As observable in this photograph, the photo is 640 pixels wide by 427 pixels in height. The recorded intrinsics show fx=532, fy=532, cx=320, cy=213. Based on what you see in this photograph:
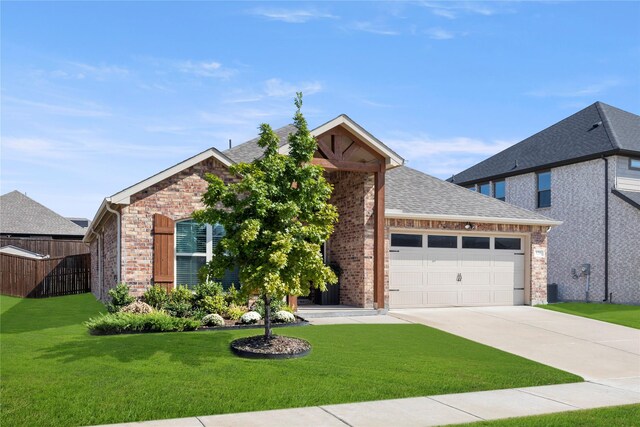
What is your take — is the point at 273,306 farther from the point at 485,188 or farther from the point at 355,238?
the point at 485,188

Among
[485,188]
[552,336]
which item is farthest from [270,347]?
[485,188]

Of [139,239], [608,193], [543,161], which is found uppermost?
[543,161]

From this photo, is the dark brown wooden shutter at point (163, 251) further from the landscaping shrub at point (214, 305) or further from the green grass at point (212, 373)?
the green grass at point (212, 373)

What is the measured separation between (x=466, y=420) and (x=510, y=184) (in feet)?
66.3

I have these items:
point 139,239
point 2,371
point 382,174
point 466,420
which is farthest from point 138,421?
point 382,174

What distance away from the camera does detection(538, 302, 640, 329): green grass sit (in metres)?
14.9

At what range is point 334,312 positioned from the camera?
1414 centimetres

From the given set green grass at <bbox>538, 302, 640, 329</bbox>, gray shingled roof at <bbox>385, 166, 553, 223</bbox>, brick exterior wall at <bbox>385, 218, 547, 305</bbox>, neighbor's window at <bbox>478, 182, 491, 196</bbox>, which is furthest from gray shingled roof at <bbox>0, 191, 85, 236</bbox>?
green grass at <bbox>538, 302, 640, 329</bbox>

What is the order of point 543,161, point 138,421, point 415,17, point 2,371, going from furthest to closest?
1. point 543,161
2. point 415,17
3. point 2,371
4. point 138,421

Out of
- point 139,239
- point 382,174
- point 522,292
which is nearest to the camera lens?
point 139,239

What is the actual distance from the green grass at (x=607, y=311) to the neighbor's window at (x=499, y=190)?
793cm

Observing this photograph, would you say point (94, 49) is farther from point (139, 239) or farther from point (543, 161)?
point (543, 161)

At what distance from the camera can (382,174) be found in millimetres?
14977

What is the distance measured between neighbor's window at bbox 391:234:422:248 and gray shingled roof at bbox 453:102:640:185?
349 inches
